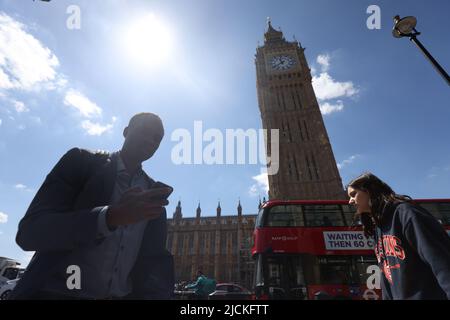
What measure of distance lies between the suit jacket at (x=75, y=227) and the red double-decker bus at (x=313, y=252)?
771cm

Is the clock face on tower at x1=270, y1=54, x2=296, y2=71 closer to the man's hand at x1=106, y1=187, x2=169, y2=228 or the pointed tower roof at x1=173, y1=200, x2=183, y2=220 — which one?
the pointed tower roof at x1=173, y1=200, x2=183, y2=220

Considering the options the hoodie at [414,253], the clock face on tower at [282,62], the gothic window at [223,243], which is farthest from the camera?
the gothic window at [223,243]

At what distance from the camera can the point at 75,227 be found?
917mm

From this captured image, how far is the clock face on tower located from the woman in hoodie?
136 ft

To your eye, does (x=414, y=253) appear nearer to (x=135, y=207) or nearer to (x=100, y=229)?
(x=135, y=207)

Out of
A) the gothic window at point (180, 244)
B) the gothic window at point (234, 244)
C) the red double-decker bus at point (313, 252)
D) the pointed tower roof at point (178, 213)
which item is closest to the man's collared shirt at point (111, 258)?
the red double-decker bus at point (313, 252)

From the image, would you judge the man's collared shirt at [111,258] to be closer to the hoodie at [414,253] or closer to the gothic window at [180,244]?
the hoodie at [414,253]

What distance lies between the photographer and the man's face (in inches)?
61.8

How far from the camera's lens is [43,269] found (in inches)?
39.4

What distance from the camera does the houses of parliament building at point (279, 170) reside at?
30406mm

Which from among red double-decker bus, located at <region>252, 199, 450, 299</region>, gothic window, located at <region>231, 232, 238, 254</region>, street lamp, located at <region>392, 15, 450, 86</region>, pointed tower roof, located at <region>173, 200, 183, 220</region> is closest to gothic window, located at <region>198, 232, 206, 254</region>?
gothic window, located at <region>231, 232, 238, 254</region>

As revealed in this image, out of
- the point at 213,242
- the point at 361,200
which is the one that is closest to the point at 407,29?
the point at 361,200
